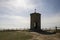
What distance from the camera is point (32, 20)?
28.8 meters

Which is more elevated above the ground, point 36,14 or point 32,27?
point 36,14

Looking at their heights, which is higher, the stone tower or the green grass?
the stone tower

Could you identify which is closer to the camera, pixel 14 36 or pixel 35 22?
pixel 14 36

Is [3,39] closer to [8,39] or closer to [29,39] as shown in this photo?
[8,39]

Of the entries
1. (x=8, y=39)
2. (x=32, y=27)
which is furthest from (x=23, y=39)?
(x=32, y=27)

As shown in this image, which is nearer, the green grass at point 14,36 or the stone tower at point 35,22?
the green grass at point 14,36

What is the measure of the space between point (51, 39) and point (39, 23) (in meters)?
12.7

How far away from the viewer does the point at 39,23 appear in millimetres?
28875

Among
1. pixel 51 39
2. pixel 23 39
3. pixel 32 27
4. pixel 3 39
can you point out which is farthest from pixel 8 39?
pixel 32 27

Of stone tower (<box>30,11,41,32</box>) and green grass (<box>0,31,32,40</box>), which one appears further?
stone tower (<box>30,11,41,32</box>)

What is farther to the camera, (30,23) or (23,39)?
(30,23)

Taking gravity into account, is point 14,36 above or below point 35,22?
below

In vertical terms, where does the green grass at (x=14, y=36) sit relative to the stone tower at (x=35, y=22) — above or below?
below

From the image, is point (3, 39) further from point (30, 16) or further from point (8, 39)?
point (30, 16)
